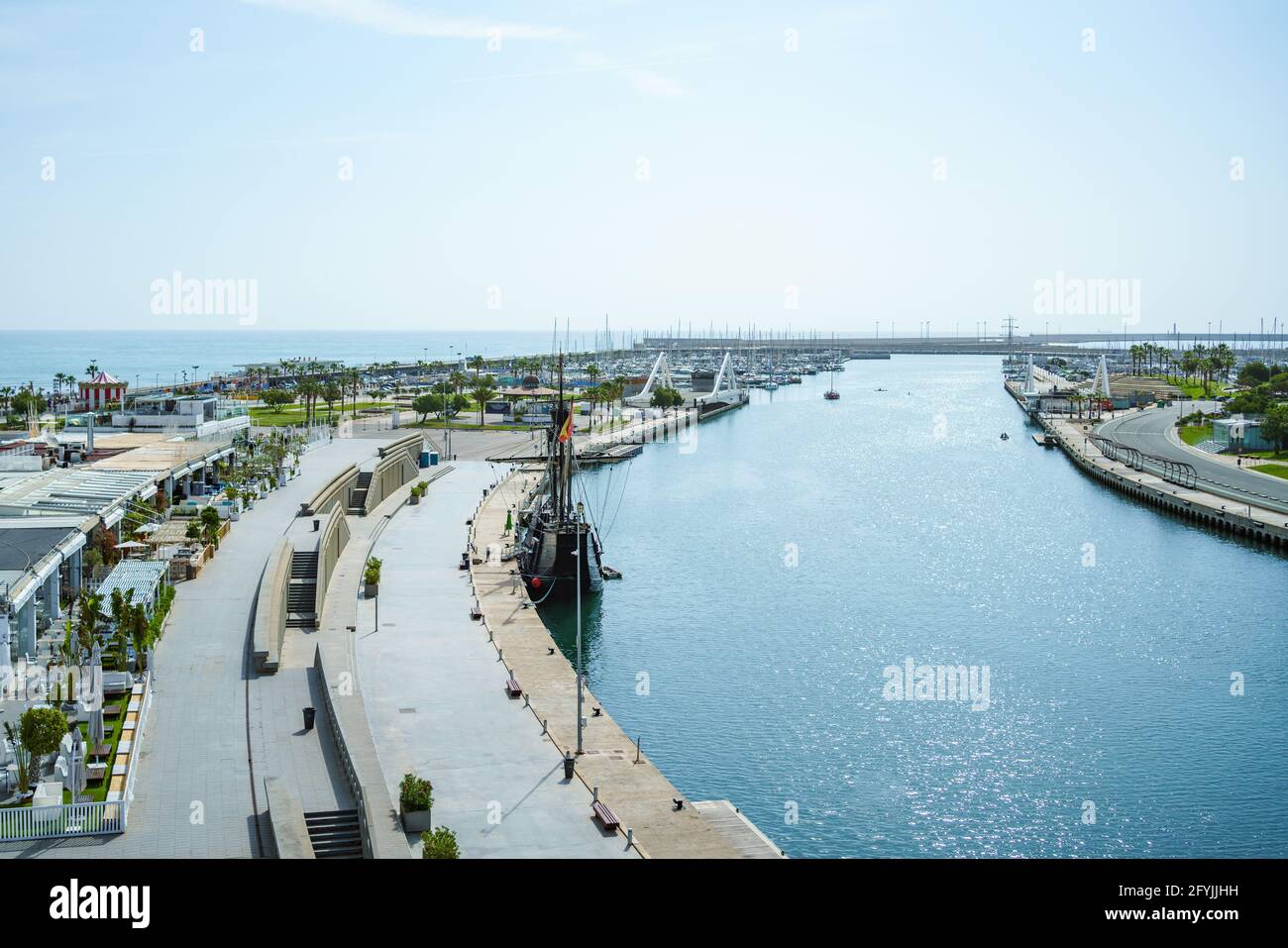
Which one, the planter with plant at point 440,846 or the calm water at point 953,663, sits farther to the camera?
the calm water at point 953,663

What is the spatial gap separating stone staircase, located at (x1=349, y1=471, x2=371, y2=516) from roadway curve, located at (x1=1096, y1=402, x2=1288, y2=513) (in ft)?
144

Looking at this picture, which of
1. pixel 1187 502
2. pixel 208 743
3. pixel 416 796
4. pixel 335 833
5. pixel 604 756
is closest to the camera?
pixel 335 833

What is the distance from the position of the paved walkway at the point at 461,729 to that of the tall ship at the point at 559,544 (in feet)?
13.2

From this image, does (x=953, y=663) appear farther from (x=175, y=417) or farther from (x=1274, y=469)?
(x=1274, y=469)

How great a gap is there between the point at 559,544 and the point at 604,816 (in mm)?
24352

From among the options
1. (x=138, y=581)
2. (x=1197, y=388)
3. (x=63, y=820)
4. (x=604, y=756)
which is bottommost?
(x=604, y=756)

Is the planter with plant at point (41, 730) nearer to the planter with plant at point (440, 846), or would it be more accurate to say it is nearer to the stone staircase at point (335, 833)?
the stone staircase at point (335, 833)

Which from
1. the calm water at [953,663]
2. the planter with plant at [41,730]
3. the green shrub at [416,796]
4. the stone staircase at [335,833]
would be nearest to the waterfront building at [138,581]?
the planter with plant at [41,730]

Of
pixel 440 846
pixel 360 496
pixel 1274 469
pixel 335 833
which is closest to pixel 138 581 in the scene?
pixel 335 833

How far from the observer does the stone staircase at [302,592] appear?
31.4m

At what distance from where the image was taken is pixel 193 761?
67.6 ft

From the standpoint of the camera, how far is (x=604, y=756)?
24.9m
